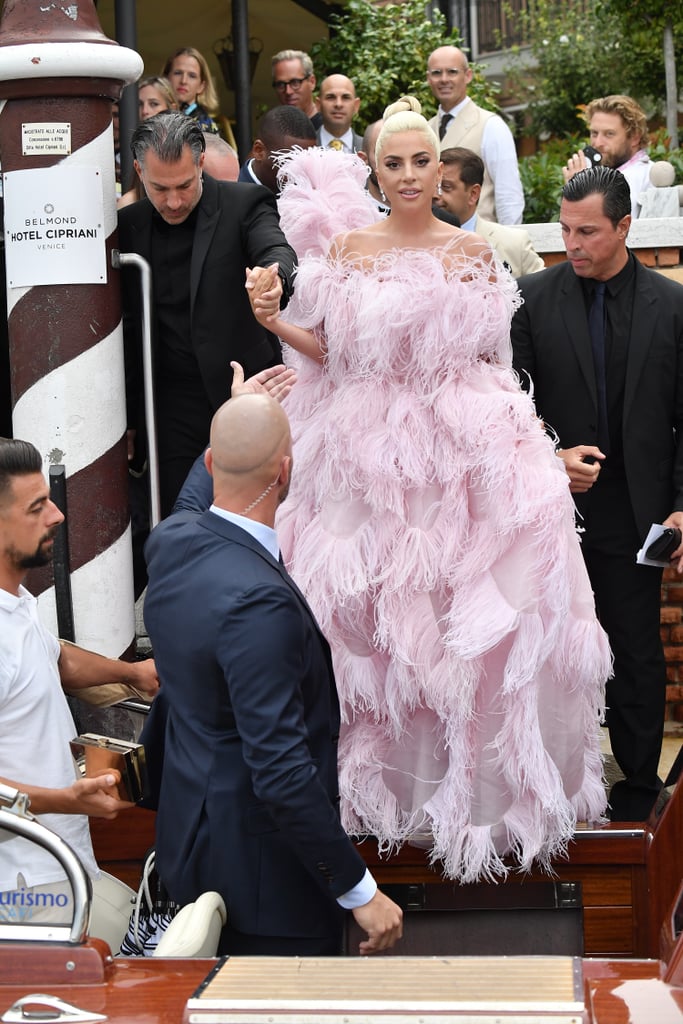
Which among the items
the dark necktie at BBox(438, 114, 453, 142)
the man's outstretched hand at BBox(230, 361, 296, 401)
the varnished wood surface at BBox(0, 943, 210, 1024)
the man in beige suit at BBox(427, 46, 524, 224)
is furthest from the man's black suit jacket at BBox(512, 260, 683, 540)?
the dark necktie at BBox(438, 114, 453, 142)

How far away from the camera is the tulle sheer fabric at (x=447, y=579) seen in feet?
11.0

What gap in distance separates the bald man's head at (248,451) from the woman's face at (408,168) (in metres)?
1.12

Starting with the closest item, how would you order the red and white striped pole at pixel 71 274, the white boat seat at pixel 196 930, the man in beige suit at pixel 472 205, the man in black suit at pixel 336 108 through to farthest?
the white boat seat at pixel 196 930, the red and white striped pole at pixel 71 274, the man in beige suit at pixel 472 205, the man in black suit at pixel 336 108

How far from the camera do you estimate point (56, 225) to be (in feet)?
13.4

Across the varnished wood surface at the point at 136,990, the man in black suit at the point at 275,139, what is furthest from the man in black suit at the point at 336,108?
the varnished wood surface at the point at 136,990

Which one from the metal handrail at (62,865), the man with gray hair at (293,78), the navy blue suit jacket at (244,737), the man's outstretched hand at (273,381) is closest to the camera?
the metal handrail at (62,865)

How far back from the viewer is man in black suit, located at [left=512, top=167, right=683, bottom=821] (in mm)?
4082

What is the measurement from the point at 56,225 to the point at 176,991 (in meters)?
2.63

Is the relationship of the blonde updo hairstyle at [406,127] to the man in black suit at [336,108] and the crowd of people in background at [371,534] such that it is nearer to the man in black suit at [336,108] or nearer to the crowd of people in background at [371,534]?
the crowd of people in background at [371,534]

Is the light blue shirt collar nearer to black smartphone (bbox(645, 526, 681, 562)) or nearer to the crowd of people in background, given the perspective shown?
the crowd of people in background

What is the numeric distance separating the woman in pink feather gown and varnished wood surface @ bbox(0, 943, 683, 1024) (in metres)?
1.26

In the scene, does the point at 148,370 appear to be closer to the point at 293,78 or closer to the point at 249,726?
the point at 249,726

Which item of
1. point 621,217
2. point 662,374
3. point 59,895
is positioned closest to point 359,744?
point 59,895

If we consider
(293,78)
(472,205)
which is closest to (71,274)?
(472,205)
